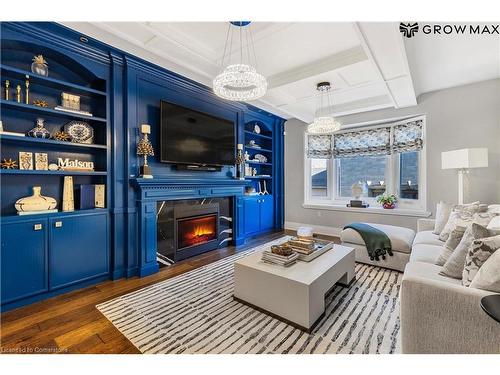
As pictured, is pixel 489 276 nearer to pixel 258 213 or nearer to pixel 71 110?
pixel 71 110

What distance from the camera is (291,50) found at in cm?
278

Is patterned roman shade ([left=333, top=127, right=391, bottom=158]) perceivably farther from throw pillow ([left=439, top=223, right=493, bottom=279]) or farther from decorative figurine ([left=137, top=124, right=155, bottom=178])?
decorative figurine ([left=137, top=124, right=155, bottom=178])

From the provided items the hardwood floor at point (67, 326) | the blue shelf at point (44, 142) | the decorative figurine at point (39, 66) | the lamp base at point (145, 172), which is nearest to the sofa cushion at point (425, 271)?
the hardwood floor at point (67, 326)

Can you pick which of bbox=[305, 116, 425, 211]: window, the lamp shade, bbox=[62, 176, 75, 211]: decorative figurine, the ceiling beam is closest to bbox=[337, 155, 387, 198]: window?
bbox=[305, 116, 425, 211]: window

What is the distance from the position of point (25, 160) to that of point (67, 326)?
160cm

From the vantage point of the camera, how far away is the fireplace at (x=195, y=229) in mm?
3334

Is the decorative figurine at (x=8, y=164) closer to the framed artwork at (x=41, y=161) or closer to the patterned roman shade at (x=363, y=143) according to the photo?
the framed artwork at (x=41, y=161)

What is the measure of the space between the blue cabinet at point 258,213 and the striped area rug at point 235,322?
211 centimetres

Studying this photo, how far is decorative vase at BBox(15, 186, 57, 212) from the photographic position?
2136 millimetres

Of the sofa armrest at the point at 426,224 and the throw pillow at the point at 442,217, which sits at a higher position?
the throw pillow at the point at 442,217

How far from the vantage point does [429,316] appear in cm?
124

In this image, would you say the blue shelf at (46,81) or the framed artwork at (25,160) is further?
the framed artwork at (25,160)

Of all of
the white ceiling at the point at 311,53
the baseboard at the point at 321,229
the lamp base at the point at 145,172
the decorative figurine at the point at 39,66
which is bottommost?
the baseboard at the point at 321,229
